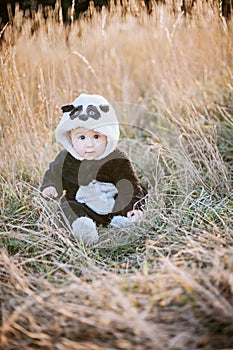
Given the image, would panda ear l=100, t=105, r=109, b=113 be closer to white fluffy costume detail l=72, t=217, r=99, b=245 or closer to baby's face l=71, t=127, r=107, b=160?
baby's face l=71, t=127, r=107, b=160

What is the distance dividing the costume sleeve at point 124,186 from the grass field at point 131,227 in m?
0.10

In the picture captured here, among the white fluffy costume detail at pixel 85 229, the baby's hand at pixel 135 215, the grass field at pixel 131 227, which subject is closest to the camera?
the grass field at pixel 131 227

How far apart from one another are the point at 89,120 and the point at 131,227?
0.57m

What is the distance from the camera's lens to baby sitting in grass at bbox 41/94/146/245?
2.28m

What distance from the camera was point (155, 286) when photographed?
1.65m

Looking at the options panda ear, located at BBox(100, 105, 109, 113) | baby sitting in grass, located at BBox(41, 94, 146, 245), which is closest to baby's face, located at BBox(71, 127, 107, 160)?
baby sitting in grass, located at BBox(41, 94, 146, 245)

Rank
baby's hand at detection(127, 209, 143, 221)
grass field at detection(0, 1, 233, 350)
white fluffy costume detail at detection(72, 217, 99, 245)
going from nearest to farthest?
1. grass field at detection(0, 1, 233, 350)
2. white fluffy costume detail at detection(72, 217, 99, 245)
3. baby's hand at detection(127, 209, 143, 221)

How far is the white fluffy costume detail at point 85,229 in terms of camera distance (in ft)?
7.23

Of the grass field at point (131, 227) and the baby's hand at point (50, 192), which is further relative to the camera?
the baby's hand at point (50, 192)

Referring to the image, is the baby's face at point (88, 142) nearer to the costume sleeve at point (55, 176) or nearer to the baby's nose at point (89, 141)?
the baby's nose at point (89, 141)

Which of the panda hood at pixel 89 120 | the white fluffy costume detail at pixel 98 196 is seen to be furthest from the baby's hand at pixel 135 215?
the panda hood at pixel 89 120

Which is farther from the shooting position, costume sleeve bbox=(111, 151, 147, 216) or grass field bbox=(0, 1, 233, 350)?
costume sleeve bbox=(111, 151, 147, 216)

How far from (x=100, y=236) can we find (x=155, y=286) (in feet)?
2.18

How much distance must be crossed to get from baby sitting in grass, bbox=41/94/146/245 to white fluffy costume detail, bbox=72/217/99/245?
0.03 metres
